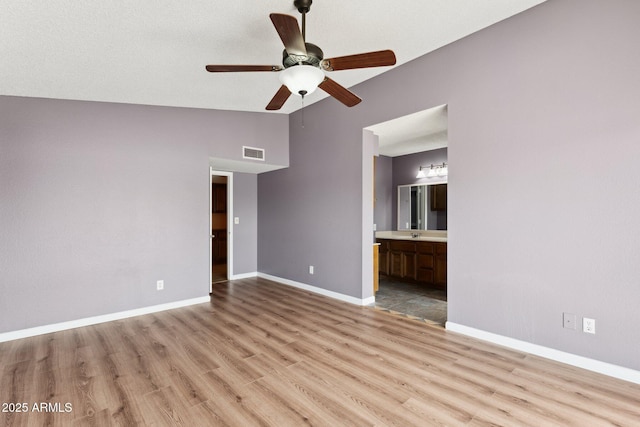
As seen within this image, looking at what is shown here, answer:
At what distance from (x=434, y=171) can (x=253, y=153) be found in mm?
3360

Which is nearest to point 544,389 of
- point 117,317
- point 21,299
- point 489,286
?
point 489,286

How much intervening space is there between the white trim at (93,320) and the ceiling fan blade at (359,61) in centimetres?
352

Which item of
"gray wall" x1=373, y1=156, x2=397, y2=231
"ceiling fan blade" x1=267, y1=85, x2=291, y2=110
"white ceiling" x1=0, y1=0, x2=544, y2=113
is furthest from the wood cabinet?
"ceiling fan blade" x1=267, y1=85, x2=291, y2=110

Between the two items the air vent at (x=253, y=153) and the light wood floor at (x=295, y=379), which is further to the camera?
the air vent at (x=253, y=153)

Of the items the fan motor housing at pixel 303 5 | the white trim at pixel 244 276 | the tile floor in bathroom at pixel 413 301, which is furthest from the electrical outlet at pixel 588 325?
the white trim at pixel 244 276

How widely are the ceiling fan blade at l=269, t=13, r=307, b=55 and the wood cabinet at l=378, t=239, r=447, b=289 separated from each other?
395 cm

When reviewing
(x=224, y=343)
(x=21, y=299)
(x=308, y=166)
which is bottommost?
(x=224, y=343)

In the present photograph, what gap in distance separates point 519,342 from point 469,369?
66 cm

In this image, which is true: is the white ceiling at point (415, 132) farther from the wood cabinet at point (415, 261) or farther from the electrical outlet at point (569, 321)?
the electrical outlet at point (569, 321)

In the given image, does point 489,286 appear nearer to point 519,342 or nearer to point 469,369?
point 519,342

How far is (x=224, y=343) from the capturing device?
2896 mm

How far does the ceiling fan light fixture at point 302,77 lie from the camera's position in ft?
6.79

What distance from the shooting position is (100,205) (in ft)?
11.6

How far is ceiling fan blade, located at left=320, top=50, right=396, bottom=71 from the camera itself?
2.04 m
